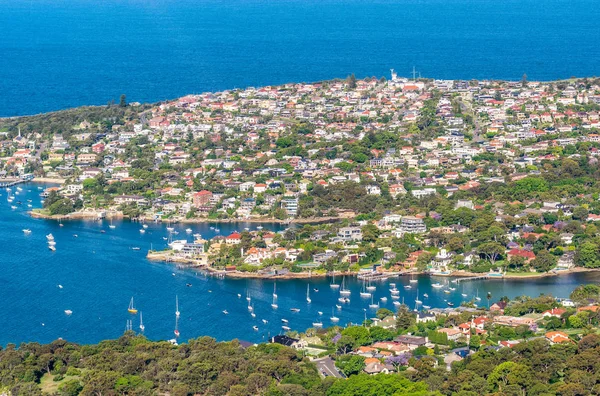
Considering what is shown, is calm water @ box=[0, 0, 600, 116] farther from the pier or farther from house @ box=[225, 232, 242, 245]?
the pier

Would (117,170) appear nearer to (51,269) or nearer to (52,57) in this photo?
(51,269)

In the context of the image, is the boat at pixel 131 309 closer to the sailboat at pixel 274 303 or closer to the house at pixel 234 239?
the sailboat at pixel 274 303

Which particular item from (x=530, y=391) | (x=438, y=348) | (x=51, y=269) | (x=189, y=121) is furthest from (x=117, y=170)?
(x=530, y=391)

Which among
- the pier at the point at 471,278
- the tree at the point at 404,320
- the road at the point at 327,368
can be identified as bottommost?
the road at the point at 327,368

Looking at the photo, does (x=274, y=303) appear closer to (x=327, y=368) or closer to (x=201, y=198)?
(x=327, y=368)

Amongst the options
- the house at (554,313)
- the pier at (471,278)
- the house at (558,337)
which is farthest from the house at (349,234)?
the house at (558,337)

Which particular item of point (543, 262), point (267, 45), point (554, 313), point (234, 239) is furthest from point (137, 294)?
point (267, 45)
